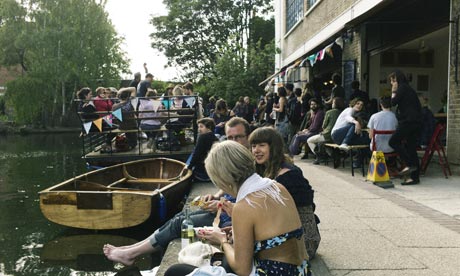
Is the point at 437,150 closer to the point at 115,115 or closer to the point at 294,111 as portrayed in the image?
the point at 294,111

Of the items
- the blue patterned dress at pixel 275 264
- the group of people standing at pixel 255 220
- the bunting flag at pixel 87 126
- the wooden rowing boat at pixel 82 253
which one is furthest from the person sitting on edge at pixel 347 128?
the blue patterned dress at pixel 275 264

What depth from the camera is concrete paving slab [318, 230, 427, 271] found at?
13.4ft

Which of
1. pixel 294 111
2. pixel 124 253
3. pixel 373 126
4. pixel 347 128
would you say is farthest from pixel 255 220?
pixel 294 111

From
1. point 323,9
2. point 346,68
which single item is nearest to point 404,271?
point 346,68

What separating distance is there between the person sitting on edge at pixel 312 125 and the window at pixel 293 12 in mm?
9815

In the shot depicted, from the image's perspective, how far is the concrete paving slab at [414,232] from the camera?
470cm

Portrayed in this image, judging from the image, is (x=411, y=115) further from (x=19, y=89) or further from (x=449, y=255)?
(x=19, y=89)

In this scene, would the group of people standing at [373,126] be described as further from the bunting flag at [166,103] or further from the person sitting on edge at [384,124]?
the bunting flag at [166,103]

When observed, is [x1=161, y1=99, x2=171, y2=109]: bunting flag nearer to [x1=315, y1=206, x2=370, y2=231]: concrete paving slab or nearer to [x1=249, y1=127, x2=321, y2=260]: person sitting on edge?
[x1=315, y1=206, x2=370, y2=231]: concrete paving slab

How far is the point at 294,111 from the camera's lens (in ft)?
41.2

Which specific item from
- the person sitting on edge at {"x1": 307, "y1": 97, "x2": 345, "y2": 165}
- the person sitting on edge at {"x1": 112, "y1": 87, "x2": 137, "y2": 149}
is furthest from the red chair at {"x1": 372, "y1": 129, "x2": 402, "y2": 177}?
the person sitting on edge at {"x1": 112, "y1": 87, "x2": 137, "y2": 149}

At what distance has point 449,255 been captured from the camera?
430cm

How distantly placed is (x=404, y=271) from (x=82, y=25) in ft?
127

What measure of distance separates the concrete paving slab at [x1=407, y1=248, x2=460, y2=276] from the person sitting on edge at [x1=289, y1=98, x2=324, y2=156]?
6.58 m
